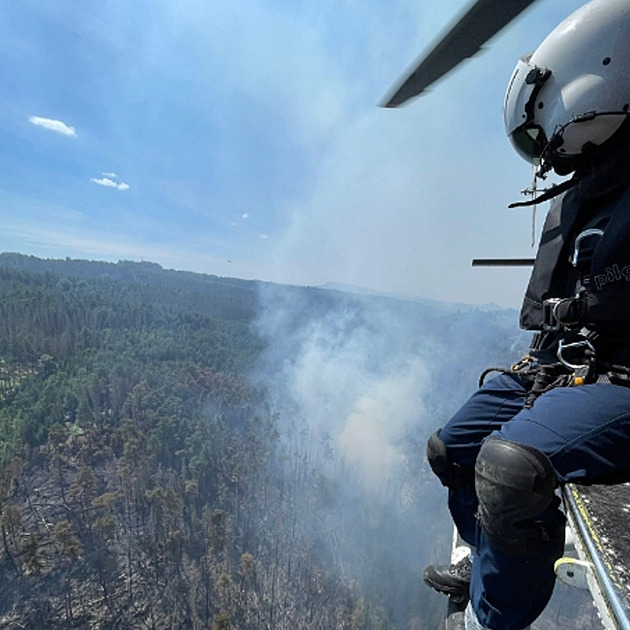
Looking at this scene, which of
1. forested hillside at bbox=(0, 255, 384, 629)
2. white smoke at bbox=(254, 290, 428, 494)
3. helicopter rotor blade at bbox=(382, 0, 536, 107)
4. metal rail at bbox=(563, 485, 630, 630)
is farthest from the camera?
white smoke at bbox=(254, 290, 428, 494)

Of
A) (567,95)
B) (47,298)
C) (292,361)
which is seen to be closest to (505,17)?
(567,95)

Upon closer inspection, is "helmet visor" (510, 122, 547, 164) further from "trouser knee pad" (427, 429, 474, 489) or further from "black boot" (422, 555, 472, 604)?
"black boot" (422, 555, 472, 604)

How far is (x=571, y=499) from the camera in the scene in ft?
4.27

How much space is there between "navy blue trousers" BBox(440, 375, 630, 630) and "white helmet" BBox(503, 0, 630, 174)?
1185 millimetres

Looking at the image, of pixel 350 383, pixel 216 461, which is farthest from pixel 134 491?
pixel 350 383

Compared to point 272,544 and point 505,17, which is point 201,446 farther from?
point 505,17

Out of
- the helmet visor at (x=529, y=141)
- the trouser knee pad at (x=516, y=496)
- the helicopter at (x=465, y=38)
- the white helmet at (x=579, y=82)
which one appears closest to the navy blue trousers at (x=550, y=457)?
the trouser knee pad at (x=516, y=496)

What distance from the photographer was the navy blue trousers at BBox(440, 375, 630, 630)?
57.4 inches

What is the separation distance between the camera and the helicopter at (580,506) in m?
0.93

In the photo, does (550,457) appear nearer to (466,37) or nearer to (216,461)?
(466,37)

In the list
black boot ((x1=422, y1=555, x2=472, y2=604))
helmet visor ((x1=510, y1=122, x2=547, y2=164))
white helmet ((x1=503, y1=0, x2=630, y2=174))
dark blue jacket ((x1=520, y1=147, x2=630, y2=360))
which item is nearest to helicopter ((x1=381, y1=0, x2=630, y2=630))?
dark blue jacket ((x1=520, y1=147, x2=630, y2=360))

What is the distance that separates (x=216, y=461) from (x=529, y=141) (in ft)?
215

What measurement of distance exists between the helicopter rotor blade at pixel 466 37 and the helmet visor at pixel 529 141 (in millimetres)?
1013

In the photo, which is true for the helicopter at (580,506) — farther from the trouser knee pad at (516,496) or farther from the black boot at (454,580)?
the black boot at (454,580)
